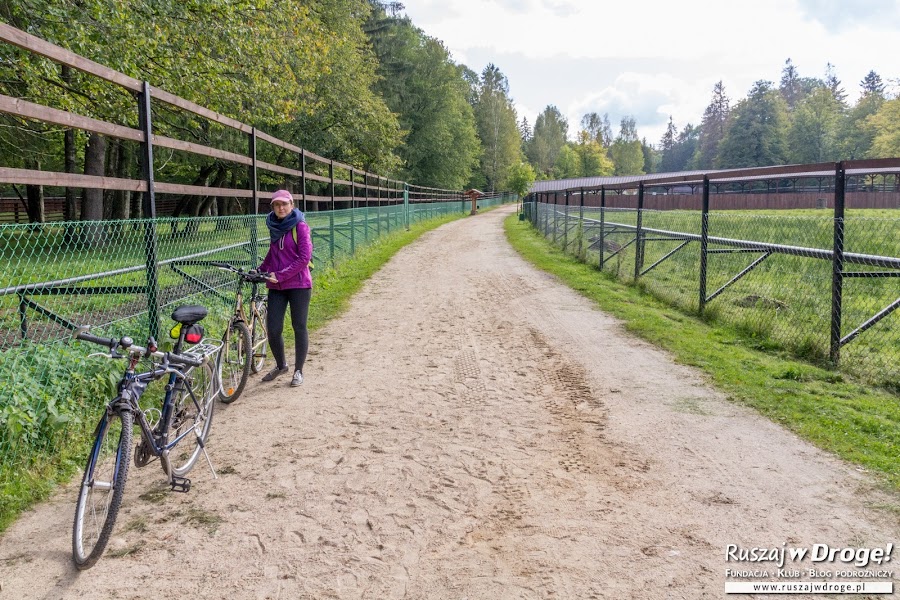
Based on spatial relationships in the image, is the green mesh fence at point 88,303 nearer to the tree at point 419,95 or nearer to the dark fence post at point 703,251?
the dark fence post at point 703,251

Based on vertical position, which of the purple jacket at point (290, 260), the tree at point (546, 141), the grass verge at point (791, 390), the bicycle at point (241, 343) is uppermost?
the tree at point (546, 141)

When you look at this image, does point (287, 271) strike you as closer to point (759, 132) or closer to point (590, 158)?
point (759, 132)

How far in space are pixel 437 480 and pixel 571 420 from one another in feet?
4.96

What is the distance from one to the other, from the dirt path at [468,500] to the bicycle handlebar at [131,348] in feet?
2.60

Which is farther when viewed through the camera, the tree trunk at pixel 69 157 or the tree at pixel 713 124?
the tree at pixel 713 124

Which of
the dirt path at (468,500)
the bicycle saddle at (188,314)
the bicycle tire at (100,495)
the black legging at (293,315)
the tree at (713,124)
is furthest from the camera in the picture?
the tree at (713,124)

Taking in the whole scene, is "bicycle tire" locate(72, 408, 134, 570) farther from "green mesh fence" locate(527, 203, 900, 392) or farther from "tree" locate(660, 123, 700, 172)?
"tree" locate(660, 123, 700, 172)

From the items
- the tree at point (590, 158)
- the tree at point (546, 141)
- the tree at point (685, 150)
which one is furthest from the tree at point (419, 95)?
the tree at point (685, 150)

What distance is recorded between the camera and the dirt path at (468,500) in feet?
9.89

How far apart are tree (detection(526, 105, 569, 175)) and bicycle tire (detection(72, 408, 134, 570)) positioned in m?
121

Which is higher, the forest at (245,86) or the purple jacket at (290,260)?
the forest at (245,86)

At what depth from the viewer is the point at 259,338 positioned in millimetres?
6582

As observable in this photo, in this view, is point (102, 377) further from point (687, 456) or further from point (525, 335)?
point (525, 335)

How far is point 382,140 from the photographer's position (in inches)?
1145
